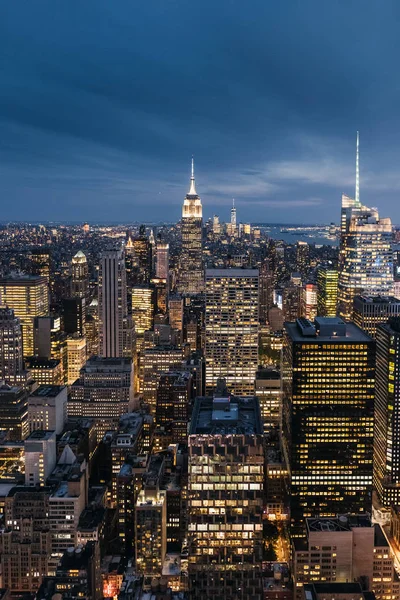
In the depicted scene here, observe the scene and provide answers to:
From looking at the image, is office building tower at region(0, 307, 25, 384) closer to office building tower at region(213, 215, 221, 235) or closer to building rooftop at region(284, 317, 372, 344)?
building rooftop at region(284, 317, 372, 344)

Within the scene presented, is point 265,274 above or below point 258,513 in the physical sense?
above

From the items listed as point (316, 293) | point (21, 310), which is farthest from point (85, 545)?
point (316, 293)

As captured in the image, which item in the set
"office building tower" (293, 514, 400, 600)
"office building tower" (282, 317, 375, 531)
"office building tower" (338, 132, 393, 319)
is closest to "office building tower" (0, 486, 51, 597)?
"office building tower" (293, 514, 400, 600)

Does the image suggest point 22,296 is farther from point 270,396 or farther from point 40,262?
point 270,396

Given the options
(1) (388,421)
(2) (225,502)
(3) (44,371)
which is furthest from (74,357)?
(2) (225,502)

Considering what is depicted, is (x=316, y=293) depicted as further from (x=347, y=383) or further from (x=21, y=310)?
(x=347, y=383)

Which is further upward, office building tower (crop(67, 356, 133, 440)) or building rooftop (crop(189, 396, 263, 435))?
building rooftop (crop(189, 396, 263, 435))
